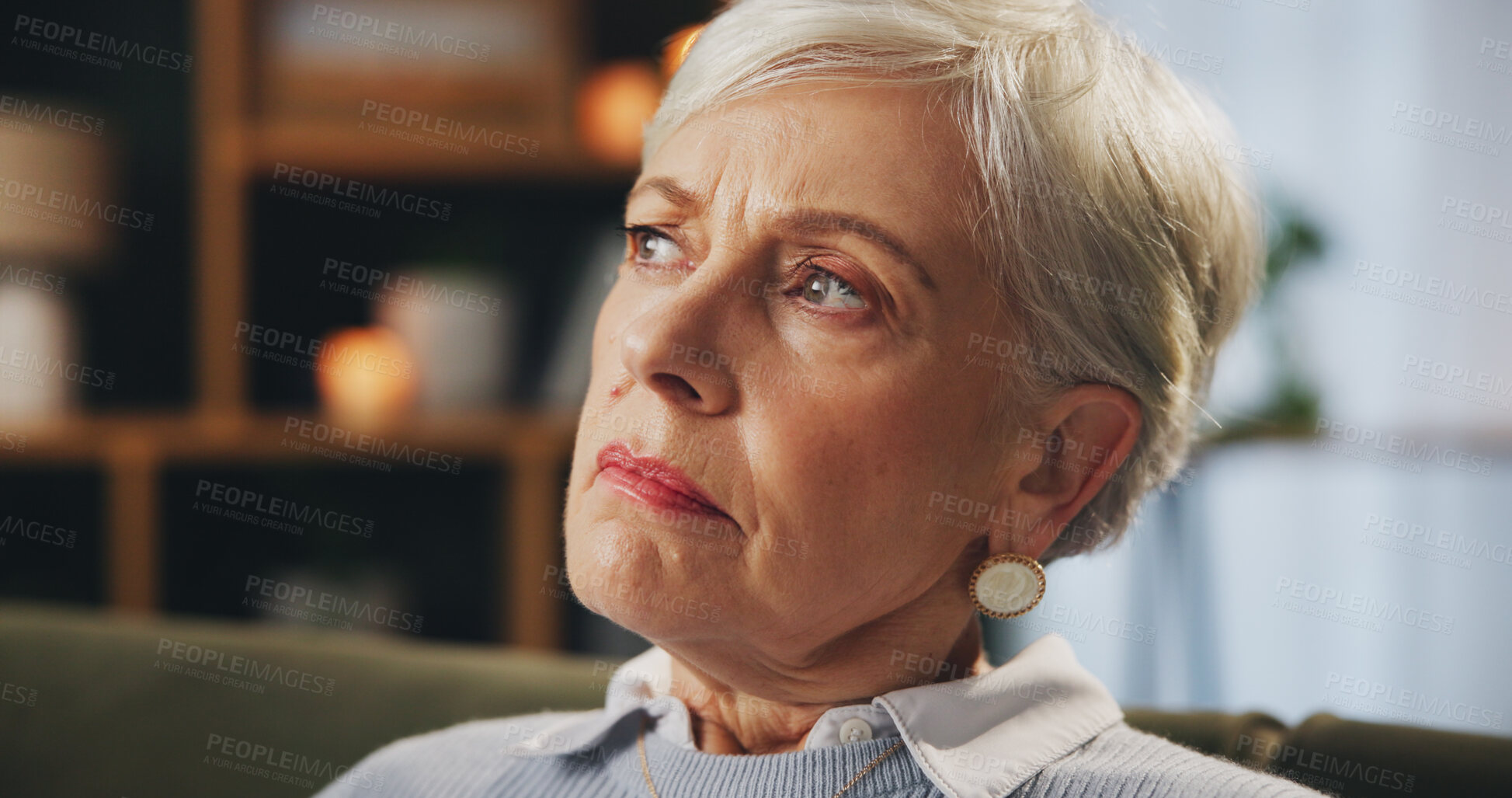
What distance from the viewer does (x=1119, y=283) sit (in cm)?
105

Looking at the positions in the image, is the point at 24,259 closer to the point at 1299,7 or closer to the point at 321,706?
the point at 321,706

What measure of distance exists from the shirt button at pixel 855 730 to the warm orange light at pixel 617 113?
1.89m

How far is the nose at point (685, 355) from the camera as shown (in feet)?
3.16

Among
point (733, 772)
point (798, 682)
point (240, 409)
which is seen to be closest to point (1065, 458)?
point (798, 682)

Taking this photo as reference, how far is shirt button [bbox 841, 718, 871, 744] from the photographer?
1.05 meters

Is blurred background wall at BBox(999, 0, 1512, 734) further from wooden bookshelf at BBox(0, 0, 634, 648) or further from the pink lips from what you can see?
the pink lips

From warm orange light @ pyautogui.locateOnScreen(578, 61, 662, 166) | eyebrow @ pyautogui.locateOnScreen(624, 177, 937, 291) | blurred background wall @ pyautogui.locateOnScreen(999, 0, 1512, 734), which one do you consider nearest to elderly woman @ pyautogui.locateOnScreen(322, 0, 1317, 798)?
eyebrow @ pyautogui.locateOnScreen(624, 177, 937, 291)

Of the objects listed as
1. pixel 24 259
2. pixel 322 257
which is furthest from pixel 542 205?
pixel 24 259

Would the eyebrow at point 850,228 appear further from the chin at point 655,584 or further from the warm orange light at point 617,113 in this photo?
the warm orange light at point 617,113

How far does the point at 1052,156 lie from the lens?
40.4 inches

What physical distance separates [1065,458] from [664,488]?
16.4 inches

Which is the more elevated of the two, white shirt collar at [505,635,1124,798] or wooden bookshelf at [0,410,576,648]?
wooden bookshelf at [0,410,576,648]

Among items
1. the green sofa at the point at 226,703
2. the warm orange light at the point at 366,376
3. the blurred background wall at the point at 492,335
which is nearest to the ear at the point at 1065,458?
the green sofa at the point at 226,703

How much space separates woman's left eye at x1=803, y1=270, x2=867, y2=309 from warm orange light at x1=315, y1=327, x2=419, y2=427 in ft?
6.01
